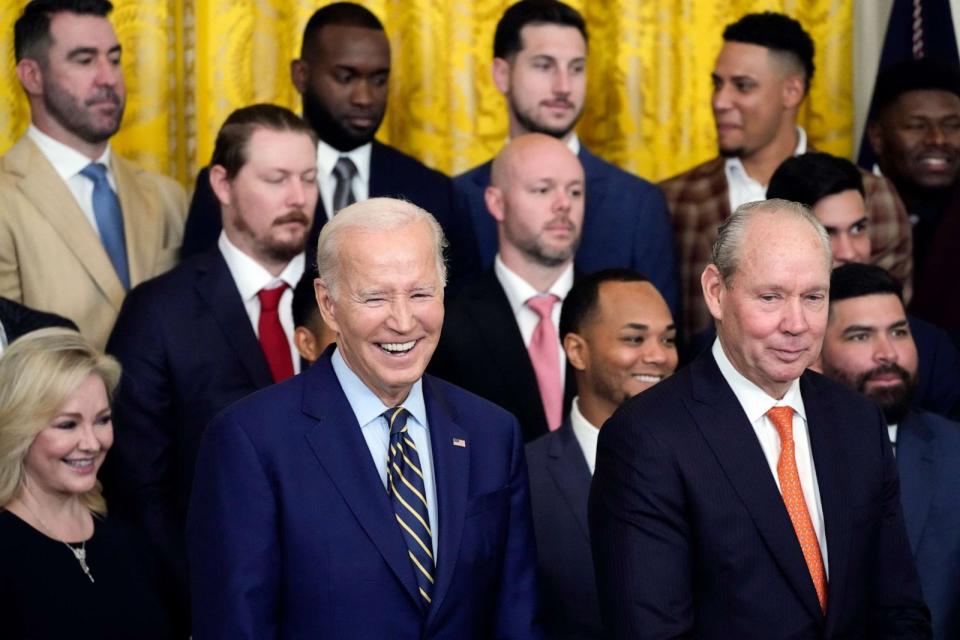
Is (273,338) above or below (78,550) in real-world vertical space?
above

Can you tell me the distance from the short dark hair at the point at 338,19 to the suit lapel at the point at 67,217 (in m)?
0.91

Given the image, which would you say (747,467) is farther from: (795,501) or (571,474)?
(571,474)

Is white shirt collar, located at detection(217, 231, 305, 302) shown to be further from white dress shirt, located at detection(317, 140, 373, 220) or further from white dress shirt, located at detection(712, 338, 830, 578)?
white dress shirt, located at detection(712, 338, 830, 578)

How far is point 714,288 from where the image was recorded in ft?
10.9

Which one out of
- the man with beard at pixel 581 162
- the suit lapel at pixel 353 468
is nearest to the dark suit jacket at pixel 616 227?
the man with beard at pixel 581 162

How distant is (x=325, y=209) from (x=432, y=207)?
1.08 ft

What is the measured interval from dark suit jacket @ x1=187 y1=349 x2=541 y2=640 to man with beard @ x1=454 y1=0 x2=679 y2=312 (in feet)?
6.53

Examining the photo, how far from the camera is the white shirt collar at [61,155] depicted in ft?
16.2

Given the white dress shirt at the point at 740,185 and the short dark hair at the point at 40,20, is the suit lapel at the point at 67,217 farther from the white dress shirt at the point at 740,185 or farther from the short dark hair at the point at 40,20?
the white dress shirt at the point at 740,185

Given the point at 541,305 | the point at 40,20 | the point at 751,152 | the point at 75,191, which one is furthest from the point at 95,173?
the point at 751,152

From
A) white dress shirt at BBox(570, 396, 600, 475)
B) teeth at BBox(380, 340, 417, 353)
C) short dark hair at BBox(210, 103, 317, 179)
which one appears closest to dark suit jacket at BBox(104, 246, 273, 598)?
short dark hair at BBox(210, 103, 317, 179)

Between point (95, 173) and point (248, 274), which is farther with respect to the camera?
point (95, 173)

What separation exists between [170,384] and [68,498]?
0.46 m

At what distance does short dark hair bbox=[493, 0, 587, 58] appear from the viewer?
5469 mm
